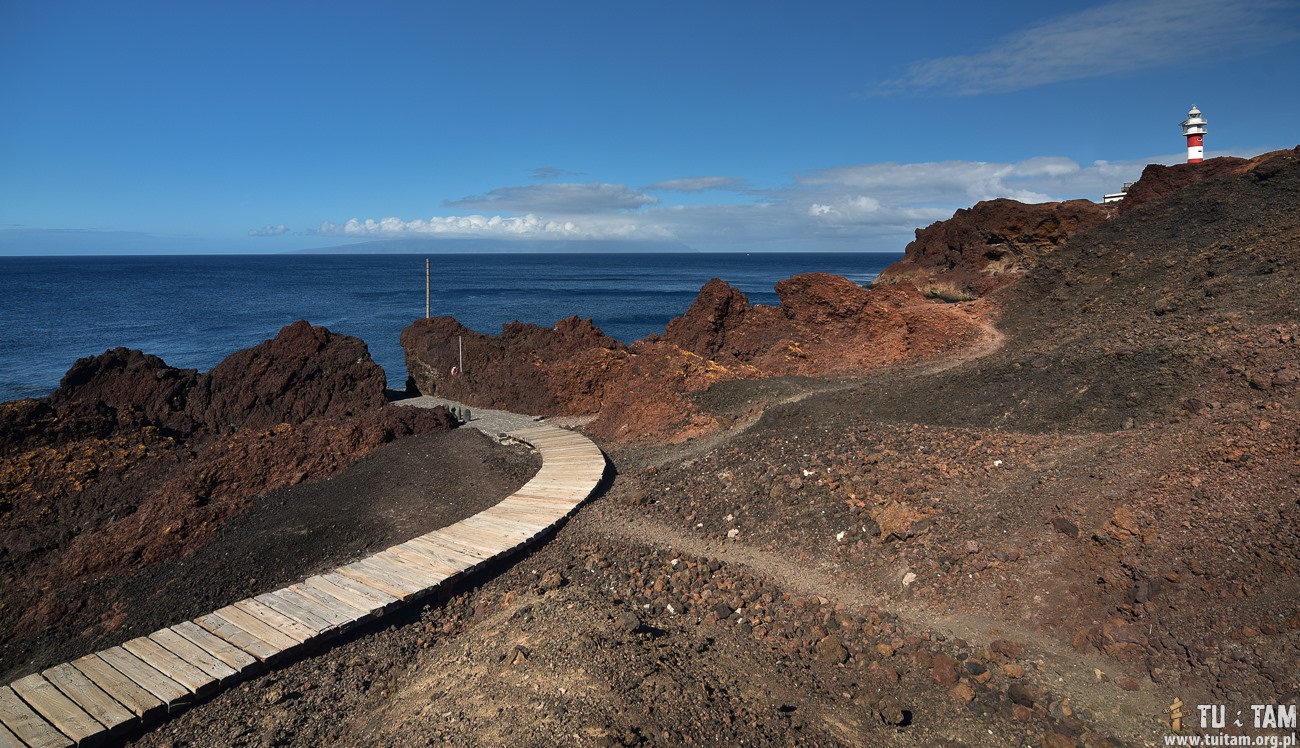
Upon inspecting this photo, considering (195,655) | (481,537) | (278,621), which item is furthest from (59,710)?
(481,537)

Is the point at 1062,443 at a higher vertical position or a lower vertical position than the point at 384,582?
higher

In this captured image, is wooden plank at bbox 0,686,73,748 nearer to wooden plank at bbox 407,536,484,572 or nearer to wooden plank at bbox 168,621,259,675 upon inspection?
wooden plank at bbox 168,621,259,675

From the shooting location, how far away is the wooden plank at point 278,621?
7465 millimetres

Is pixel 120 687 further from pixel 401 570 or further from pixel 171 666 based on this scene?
pixel 401 570

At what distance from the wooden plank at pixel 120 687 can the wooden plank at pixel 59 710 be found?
0.25 m

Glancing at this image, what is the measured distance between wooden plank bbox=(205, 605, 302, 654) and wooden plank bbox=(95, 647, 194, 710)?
71cm

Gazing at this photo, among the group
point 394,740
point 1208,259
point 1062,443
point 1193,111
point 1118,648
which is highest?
point 1193,111

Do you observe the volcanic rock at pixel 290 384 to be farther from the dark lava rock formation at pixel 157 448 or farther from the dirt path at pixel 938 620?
the dirt path at pixel 938 620

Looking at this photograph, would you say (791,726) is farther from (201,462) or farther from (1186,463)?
(201,462)

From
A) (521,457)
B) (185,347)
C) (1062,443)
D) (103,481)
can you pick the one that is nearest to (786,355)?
(521,457)

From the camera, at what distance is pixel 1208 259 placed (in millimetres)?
17859

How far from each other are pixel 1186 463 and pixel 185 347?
50623mm

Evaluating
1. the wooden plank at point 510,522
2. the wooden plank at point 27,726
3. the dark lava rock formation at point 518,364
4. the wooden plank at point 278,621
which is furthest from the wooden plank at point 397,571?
the dark lava rock formation at point 518,364

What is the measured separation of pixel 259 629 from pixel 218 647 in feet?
1.33
